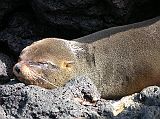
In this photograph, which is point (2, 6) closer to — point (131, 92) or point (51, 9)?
point (51, 9)

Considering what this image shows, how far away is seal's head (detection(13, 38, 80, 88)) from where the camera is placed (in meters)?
4.13

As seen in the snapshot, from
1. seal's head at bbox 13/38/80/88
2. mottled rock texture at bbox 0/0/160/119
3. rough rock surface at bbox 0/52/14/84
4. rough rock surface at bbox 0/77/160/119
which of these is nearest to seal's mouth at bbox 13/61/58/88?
seal's head at bbox 13/38/80/88

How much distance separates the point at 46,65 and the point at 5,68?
3.05 ft

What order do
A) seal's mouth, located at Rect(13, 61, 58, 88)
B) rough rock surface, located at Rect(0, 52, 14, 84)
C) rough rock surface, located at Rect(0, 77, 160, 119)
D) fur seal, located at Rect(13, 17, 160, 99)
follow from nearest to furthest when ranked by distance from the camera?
rough rock surface, located at Rect(0, 77, 160, 119) → seal's mouth, located at Rect(13, 61, 58, 88) → fur seal, located at Rect(13, 17, 160, 99) → rough rock surface, located at Rect(0, 52, 14, 84)

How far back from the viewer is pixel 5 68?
16.5 ft

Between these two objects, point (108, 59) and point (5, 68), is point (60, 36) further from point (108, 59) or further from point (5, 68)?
point (108, 59)

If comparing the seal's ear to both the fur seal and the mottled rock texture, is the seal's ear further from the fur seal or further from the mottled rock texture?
the mottled rock texture

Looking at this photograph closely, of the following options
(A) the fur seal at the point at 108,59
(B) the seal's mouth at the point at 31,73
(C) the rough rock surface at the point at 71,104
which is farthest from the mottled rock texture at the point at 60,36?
(A) the fur seal at the point at 108,59

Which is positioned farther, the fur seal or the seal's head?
the fur seal

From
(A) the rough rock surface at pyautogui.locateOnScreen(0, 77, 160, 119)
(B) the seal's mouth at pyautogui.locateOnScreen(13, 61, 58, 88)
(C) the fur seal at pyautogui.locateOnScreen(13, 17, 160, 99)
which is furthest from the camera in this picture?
(C) the fur seal at pyautogui.locateOnScreen(13, 17, 160, 99)

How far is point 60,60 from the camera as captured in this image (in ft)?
14.2

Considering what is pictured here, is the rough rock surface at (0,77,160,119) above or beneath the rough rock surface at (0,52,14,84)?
above

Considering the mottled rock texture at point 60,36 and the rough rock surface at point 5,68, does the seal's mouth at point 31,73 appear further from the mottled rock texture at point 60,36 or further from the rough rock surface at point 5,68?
the rough rock surface at point 5,68

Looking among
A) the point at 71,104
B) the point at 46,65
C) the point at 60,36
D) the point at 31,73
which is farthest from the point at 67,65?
→ the point at 60,36
